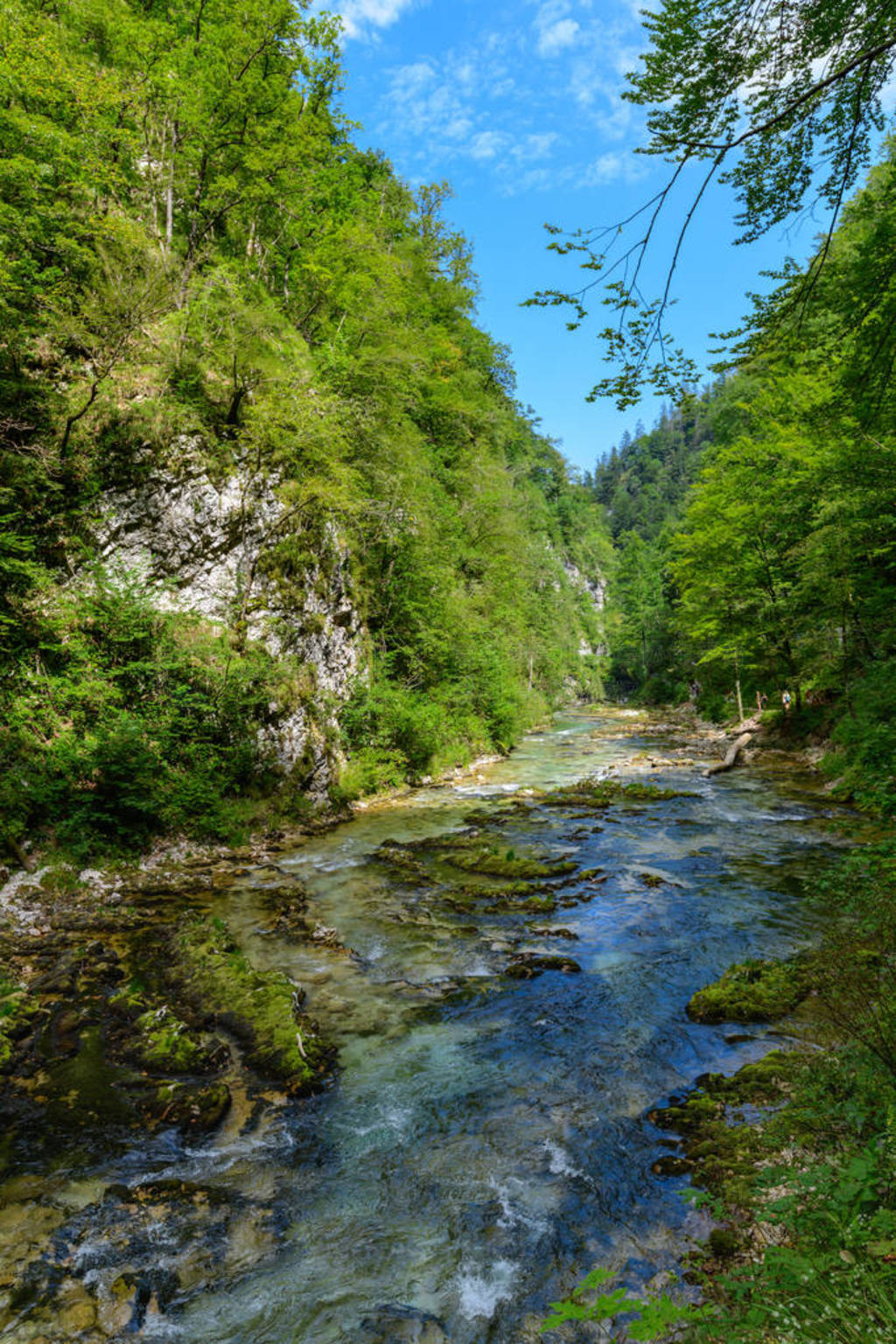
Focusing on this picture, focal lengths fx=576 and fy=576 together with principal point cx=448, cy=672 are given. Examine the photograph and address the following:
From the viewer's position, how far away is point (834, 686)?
18562mm

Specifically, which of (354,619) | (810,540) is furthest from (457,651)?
(810,540)

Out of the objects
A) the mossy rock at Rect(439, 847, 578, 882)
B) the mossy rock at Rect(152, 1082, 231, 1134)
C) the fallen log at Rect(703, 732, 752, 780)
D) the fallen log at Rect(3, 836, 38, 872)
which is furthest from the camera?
the fallen log at Rect(703, 732, 752, 780)

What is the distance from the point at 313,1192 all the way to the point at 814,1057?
12.4ft

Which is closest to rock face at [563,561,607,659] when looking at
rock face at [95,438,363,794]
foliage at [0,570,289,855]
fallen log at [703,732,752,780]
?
fallen log at [703,732,752,780]

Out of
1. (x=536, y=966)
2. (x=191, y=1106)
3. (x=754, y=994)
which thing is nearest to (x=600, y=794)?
(x=536, y=966)

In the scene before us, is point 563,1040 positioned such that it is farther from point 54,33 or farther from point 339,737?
point 54,33

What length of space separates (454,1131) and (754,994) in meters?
3.47

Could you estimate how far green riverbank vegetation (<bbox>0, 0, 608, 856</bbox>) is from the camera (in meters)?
9.93

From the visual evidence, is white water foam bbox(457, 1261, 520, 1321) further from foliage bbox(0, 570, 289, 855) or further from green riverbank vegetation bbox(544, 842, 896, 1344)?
foliage bbox(0, 570, 289, 855)

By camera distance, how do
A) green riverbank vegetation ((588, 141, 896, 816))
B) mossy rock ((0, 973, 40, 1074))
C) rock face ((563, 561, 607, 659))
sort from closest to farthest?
mossy rock ((0, 973, 40, 1074)) < green riverbank vegetation ((588, 141, 896, 816)) < rock face ((563, 561, 607, 659))

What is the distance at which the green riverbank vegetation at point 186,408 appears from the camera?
32.6ft

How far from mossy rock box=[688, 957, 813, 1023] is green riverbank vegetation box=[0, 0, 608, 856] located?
8.80 meters

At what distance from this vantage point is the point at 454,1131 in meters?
4.62

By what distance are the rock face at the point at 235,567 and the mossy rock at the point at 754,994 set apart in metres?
9.63
